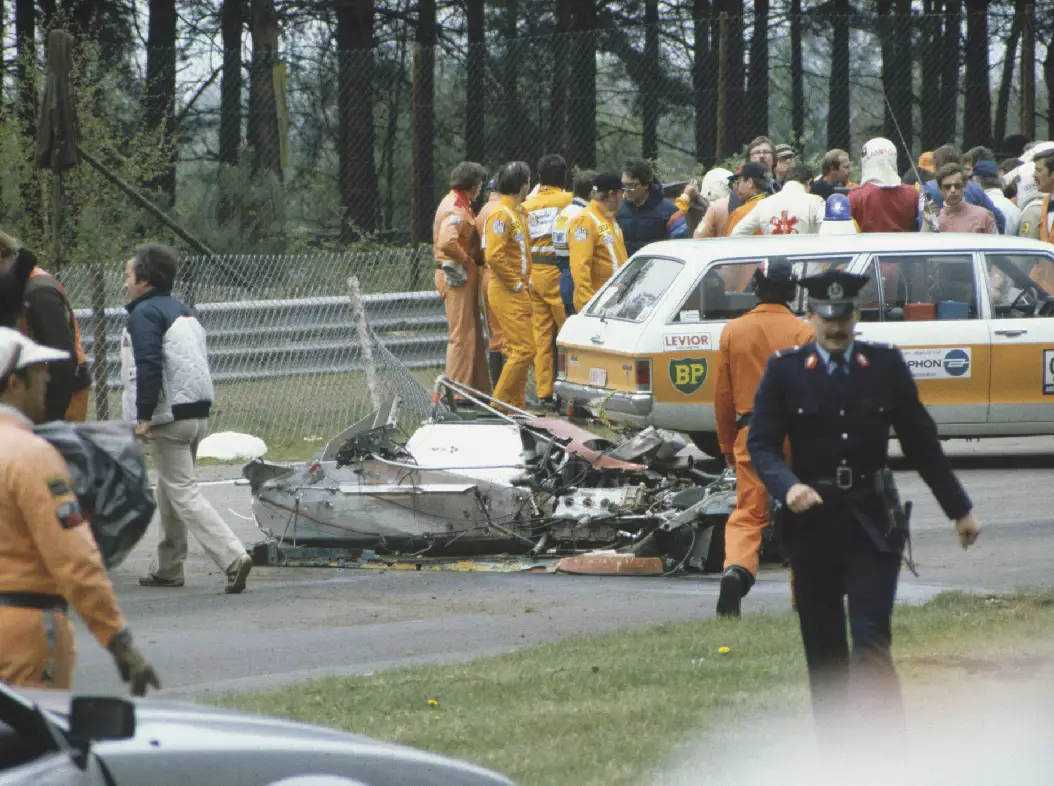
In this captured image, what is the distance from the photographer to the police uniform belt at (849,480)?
5.68 m

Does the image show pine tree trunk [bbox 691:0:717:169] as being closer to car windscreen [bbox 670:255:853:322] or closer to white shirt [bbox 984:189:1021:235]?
white shirt [bbox 984:189:1021:235]

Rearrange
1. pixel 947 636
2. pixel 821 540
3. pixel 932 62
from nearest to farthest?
pixel 821 540, pixel 947 636, pixel 932 62

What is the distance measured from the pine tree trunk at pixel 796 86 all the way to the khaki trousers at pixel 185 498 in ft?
58.6

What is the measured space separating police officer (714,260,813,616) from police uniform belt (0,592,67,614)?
13.8 ft

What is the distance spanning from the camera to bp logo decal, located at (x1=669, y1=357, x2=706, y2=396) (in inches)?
487

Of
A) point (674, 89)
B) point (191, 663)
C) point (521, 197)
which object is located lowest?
point (191, 663)

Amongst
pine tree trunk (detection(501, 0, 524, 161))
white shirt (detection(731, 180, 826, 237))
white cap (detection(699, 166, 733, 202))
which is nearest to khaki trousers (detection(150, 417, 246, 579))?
white shirt (detection(731, 180, 826, 237))

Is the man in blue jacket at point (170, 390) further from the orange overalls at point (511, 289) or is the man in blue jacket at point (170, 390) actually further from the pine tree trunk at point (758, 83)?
the pine tree trunk at point (758, 83)

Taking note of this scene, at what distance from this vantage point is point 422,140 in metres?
19.3

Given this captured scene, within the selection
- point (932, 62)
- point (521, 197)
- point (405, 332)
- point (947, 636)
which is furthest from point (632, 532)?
point (932, 62)

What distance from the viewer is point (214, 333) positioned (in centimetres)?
1514

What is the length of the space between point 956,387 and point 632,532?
3.75 m

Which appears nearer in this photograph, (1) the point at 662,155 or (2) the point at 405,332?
(2) the point at 405,332

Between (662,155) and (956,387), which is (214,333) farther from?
(662,155)
